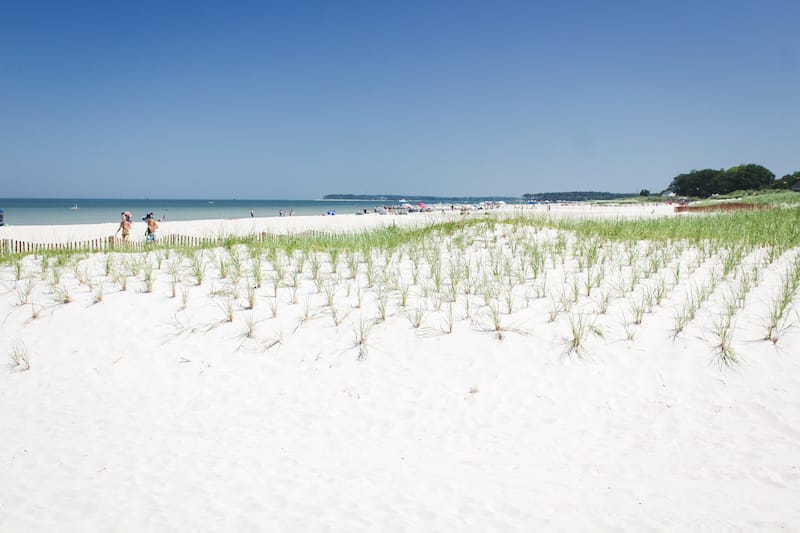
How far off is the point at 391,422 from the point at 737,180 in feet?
410

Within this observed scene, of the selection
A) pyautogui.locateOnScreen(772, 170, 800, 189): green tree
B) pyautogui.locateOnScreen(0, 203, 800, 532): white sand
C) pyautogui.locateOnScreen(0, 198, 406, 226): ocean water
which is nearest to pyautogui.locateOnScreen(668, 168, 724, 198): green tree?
pyautogui.locateOnScreen(772, 170, 800, 189): green tree

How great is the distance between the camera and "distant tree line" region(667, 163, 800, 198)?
335 ft

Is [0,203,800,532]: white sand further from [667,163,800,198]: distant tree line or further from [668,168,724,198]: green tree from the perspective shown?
[668,168,724,198]: green tree

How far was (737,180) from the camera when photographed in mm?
103562

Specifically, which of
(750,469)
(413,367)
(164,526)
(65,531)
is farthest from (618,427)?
(65,531)

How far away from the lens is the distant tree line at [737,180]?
335ft

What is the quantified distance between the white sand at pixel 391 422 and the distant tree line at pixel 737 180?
115m

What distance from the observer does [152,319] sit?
649cm

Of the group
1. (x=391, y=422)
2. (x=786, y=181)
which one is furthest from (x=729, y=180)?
(x=391, y=422)

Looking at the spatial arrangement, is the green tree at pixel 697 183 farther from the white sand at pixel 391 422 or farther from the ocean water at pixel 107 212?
the white sand at pixel 391 422

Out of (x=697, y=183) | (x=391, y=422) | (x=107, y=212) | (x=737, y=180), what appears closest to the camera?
(x=391, y=422)

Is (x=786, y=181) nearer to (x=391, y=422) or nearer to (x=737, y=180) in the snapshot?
(x=737, y=180)

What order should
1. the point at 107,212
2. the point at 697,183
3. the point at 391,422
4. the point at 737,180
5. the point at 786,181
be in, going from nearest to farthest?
the point at 391,422 → the point at 107,212 → the point at 786,181 → the point at 737,180 → the point at 697,183

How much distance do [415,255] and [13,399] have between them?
6.37 m
